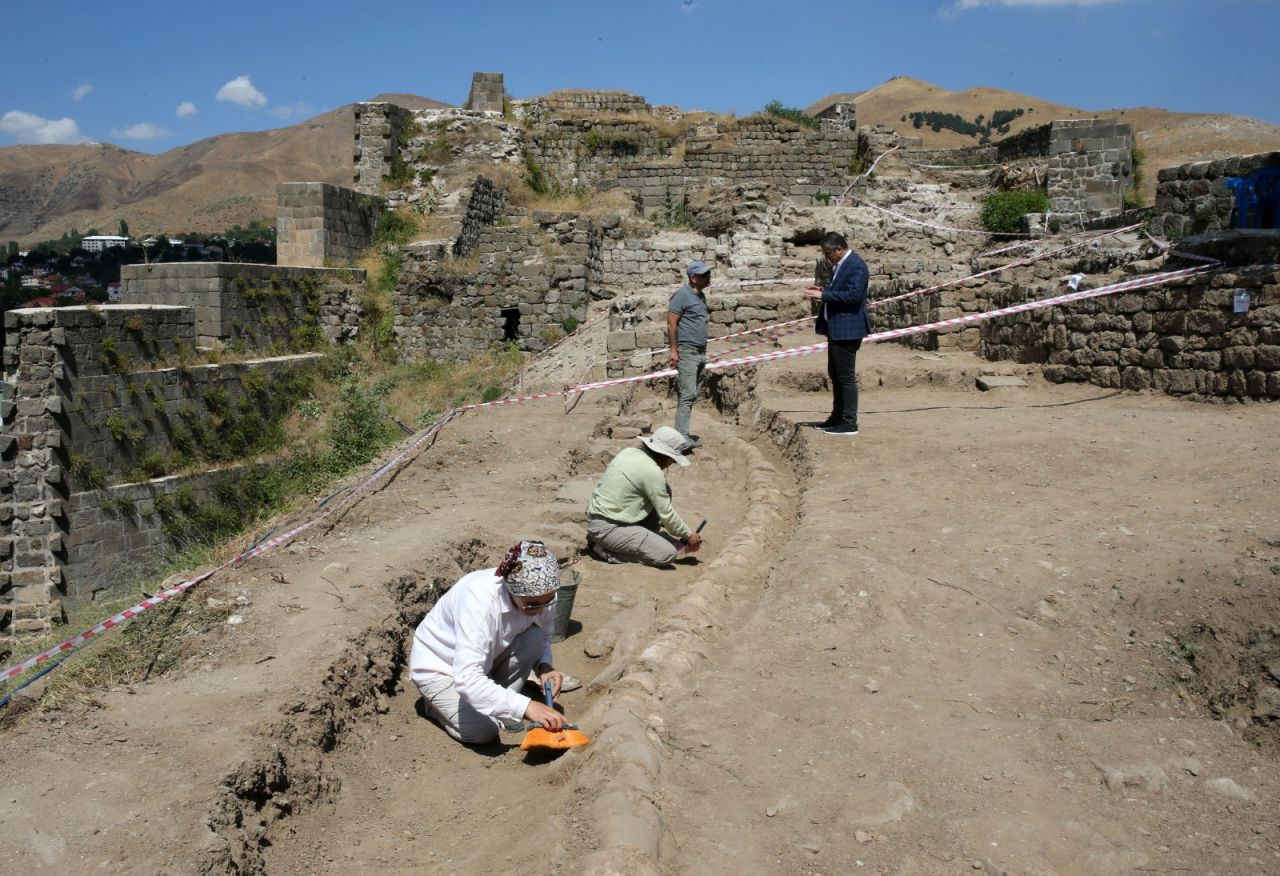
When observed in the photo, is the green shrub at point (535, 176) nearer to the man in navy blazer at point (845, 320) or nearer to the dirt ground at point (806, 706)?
the man in navy blazer at point (845, 320)

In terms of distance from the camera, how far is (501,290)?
17.3 m

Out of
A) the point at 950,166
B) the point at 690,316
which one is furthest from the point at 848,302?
the point at 950,166

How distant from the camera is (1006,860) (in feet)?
9.56

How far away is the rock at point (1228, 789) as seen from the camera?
3246 mm

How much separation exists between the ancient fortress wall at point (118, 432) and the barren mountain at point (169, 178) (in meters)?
46.8

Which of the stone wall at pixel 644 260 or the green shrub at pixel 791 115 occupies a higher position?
the green shrub at pixel 791 115

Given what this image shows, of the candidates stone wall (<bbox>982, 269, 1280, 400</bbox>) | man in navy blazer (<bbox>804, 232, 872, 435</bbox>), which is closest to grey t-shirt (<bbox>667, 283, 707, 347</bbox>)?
man in navy blazer (<bbox>804, 232, 872, 435</bbox>)

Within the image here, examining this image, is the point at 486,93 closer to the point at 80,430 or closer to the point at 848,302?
the point at 80,430

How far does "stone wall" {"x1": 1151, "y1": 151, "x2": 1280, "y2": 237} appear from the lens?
10.5 meters

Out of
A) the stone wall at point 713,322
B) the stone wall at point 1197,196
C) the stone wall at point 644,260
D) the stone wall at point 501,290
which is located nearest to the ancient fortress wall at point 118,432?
the stone wall at point 501,290

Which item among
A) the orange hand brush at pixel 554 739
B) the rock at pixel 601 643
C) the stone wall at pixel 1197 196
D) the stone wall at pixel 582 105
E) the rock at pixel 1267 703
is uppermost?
the stone wall at pixel 582 105

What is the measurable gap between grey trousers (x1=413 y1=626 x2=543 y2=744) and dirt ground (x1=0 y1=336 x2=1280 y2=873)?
117 mm

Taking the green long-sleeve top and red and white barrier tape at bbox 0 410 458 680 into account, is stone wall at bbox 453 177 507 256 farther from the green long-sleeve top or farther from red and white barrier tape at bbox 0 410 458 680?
the green long-sleeve top

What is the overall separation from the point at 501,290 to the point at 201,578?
11.8m
